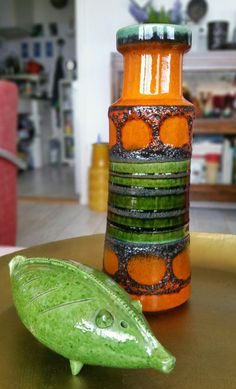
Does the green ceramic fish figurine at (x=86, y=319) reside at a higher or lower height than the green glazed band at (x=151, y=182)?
lower

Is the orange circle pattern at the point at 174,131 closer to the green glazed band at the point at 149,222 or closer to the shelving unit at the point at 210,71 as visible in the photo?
the green glazed band at the point at 149,222

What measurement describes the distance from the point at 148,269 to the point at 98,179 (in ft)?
7.00

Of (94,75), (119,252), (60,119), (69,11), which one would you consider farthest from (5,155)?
(69,11)

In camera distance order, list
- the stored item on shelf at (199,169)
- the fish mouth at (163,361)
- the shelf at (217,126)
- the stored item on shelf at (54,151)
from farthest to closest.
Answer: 1. the stored item on shelf at (54,151)
2. the stored item on shelf at (199,169)
3. the shelf at (217,126)
4. the fish mouth at (163,361)

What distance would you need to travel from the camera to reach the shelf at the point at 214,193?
99.2 inches

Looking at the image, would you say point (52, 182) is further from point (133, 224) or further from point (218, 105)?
point (133, 224)

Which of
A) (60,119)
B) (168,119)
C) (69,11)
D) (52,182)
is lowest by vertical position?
(52,182)

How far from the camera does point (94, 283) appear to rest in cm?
33

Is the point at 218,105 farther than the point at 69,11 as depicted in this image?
No

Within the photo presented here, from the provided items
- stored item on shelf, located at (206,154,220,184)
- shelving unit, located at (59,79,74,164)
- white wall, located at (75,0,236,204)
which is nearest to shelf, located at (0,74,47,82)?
shelving unit, located at (59,79,74,164)

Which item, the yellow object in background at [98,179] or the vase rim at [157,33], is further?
the yellow object in background at [98,179]

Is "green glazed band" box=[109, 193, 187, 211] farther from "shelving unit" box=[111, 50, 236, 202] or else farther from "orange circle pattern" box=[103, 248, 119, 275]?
"shelving unit" box=[111, 50, 236, 202]

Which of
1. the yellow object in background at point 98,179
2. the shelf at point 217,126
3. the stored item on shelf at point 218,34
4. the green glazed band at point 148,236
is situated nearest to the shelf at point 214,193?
the shelf at point 217,126

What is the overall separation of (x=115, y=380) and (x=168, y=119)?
0.24 m
